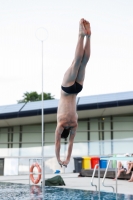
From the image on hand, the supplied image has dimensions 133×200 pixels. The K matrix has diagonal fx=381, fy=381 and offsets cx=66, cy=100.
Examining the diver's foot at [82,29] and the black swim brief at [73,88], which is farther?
the black swim brief at [73,88]

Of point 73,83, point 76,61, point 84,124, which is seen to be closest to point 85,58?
point 76,61

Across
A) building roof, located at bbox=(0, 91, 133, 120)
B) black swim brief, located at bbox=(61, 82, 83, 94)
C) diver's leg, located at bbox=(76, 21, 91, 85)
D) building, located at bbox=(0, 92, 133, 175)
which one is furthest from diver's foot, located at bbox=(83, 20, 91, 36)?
building roof, located at bbox=(0, 91, 133, 120)

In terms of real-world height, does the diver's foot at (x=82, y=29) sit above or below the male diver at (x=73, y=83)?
above

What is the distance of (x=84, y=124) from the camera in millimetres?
29828

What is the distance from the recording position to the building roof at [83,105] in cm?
2603

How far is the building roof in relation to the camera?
85.4 ft

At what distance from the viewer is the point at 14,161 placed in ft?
75.5

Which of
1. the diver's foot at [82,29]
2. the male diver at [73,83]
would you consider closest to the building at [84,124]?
the male diver at [73,83]

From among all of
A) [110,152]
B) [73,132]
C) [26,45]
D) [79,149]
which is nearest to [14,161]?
[79,149]

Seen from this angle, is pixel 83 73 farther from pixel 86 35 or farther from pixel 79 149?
pixel 79 149

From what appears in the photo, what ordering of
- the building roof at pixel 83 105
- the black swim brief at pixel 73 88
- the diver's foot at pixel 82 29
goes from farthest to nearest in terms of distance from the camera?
the building roof at pixel 83 105 → the black swim brief at pixel 73 88 → the diver's foot at pixel 82 29

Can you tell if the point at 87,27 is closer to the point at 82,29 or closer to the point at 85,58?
the point at 82,29

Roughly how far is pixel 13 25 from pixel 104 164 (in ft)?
32.4

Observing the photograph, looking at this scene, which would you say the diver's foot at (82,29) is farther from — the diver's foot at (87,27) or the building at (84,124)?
the building at (84,124)
